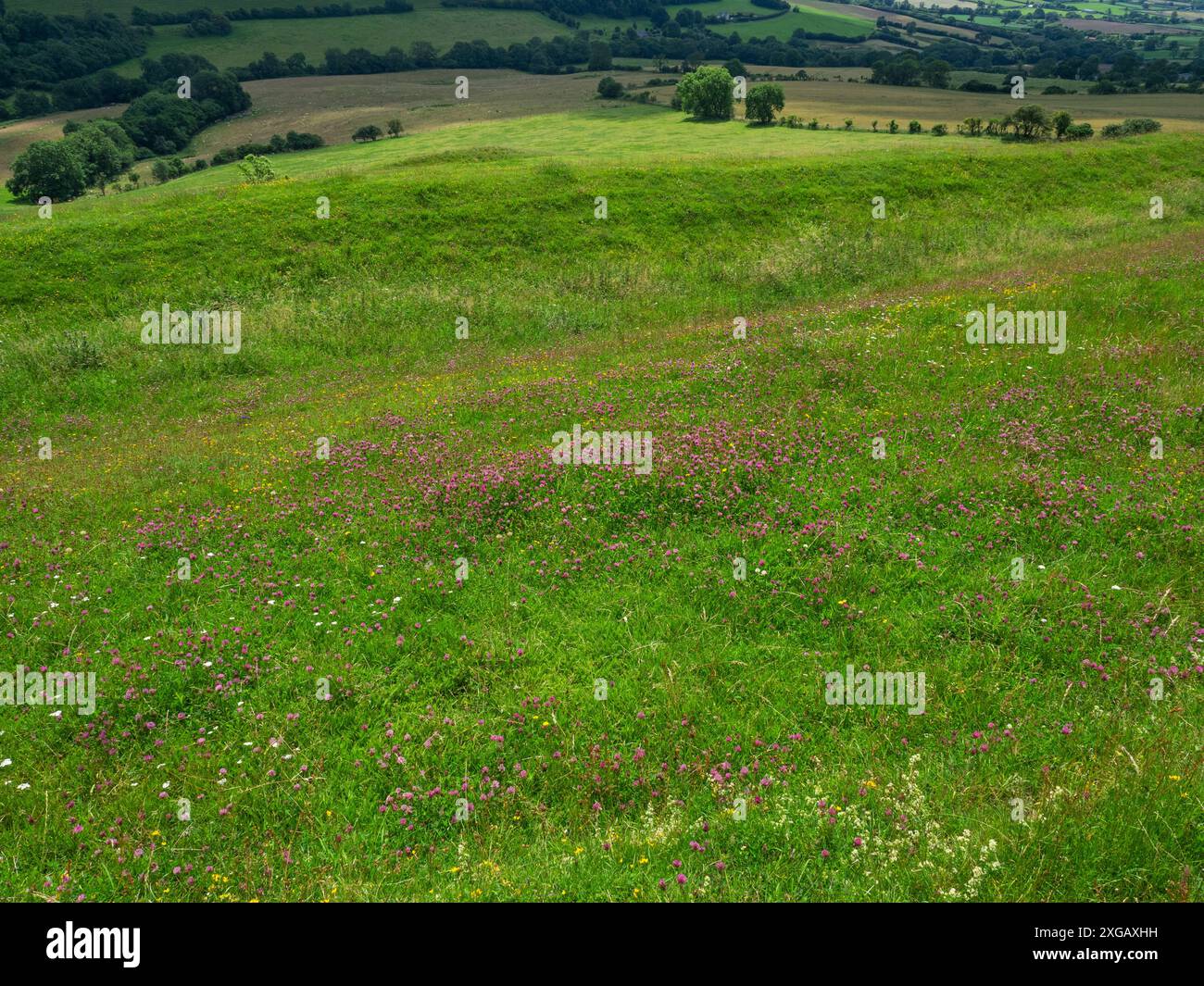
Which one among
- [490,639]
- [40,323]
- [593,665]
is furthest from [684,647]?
[40,323]

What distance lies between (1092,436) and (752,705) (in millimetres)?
8891

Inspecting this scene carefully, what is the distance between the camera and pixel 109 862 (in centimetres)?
584

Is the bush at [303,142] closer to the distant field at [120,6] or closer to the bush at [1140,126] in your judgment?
the bush at [1140,126]

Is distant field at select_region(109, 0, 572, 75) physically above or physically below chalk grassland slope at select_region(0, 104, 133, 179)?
above

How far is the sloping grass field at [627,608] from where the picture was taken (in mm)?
5695

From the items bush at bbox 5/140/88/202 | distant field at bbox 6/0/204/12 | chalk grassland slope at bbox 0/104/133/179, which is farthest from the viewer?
distant field at bbox 6/0/204/12

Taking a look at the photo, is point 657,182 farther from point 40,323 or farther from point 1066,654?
point 1066,654

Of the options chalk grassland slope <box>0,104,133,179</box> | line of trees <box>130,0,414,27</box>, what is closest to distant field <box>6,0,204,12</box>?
line of trees <box>130,0,414,27</box>

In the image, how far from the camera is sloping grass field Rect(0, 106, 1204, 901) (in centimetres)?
570

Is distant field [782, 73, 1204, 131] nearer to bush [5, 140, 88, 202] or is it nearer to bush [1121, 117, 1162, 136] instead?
bush [1121, 117, 1162, 136]

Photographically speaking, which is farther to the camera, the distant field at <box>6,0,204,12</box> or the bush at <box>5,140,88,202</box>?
the distant field at <box>6,0,204,12</box>

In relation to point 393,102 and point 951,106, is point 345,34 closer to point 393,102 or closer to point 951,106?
point 393,102

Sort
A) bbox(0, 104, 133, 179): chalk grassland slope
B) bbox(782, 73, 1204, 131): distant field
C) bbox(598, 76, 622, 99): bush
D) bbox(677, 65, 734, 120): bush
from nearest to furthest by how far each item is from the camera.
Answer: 1. bbox(782, 73, 1204, 131): distant field
2. bbox(677, 65, 734, 120): bush
3. bbox(0, 104, 133, 179): chalk grassland slope
4. bbox(598, 76, 622, 99): bush

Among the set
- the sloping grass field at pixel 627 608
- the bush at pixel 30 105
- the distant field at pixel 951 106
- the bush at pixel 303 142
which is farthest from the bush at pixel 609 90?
the sloping grass field at pixel 627 608
